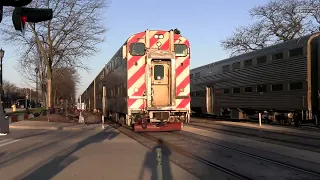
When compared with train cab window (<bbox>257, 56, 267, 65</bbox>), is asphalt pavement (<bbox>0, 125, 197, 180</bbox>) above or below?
below

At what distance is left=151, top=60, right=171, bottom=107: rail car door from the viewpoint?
57.1 ft

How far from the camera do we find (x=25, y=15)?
6.59m

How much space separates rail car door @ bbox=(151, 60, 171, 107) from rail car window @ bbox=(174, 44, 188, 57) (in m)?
0.51

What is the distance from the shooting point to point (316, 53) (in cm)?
1970

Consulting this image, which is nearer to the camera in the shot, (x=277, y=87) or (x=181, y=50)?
(x=181, y=50)

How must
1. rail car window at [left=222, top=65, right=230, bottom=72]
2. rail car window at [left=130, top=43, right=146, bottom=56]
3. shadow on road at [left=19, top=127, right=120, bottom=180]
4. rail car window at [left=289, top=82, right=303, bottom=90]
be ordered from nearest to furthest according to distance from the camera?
shadow on road at [left=19, top=127, right=120, bottom=180]
rail car window at [left=130, top=43, right=146, bottom=56]
rail car window at [left=289, top=82, right=303, bottom=90]
rail car window at [left=222, top=65, right=230, bottom=72]

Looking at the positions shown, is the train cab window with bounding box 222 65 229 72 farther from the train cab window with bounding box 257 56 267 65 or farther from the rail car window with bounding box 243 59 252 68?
the train cab window with bounding box 257 56 267 65

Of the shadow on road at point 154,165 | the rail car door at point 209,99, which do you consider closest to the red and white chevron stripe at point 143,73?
the shadow on road at point 154,165

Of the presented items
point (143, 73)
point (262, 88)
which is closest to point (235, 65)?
point (262, 88)

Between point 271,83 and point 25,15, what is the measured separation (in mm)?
18572

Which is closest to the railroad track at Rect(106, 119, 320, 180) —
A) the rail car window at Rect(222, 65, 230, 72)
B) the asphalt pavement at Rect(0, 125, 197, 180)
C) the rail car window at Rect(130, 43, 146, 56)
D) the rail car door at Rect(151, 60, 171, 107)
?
the asphalt pavement at Rect(0, 125, 197, 180)

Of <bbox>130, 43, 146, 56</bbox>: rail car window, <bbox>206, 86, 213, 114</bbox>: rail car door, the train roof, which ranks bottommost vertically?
<bbox>206, 86, 213, 114</bbox>: rail car door

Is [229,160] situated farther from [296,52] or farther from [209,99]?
[209,99]

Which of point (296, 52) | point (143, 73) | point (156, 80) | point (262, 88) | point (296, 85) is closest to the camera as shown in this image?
point (143, 73)
